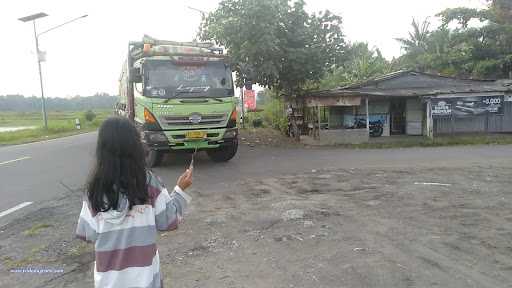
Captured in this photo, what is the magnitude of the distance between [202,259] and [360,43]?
3929cm

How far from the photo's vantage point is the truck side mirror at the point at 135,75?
1120cm

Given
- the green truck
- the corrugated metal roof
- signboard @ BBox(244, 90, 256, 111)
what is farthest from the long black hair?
signboard @ BBox(244, 90, 256, 111)

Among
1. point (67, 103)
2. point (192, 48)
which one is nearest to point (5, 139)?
point (192, 48)

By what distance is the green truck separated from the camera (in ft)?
36.4

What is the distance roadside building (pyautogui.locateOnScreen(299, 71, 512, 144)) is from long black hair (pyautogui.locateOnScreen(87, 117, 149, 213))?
16119mm

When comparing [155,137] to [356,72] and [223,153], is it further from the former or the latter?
[356,72]

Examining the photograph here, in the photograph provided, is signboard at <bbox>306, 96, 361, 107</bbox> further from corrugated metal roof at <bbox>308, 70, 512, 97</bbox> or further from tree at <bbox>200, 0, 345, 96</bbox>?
corrugated metal roof at <bbox>308, 70, 512, 97</bbox>

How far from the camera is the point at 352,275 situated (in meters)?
4.34

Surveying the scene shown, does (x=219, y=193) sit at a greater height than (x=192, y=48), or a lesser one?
lesser

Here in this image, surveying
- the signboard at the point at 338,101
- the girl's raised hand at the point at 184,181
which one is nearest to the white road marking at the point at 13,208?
the girl's raised hand at the point at 184,181

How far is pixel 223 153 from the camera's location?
12938mm

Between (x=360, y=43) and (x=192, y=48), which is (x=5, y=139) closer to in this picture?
(x=192, y=48)

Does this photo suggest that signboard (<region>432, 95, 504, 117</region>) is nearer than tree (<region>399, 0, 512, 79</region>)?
Yes

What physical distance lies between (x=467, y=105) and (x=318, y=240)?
16625 millimetres
